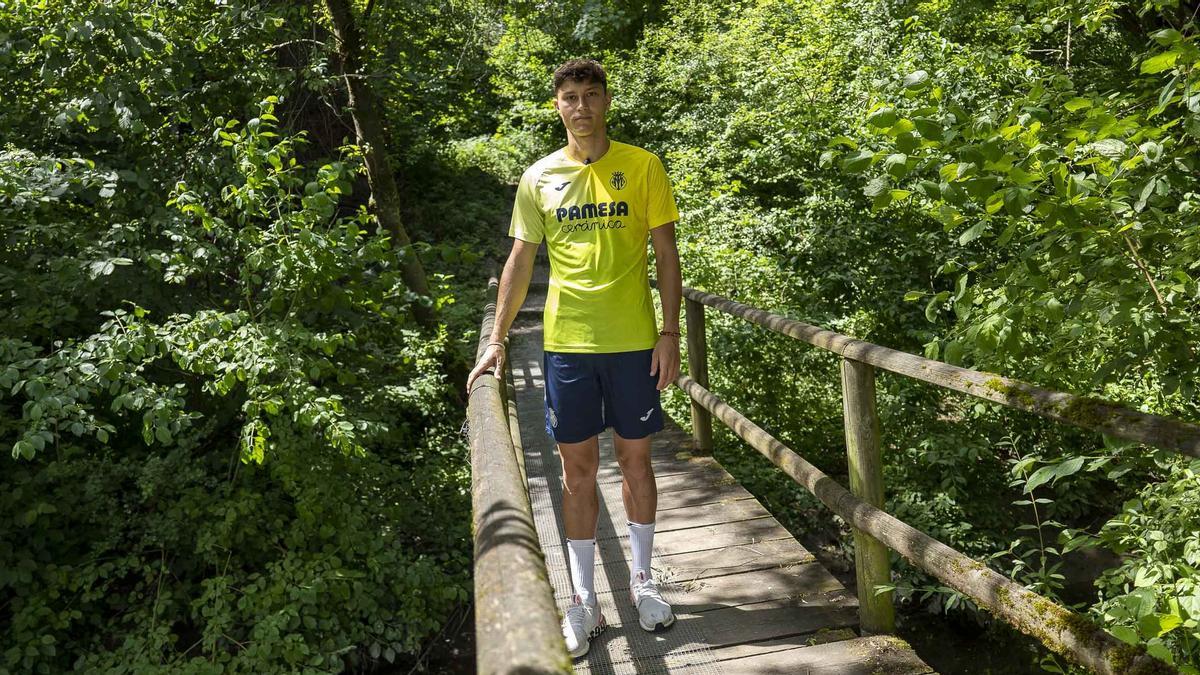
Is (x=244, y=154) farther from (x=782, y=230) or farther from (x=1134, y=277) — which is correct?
(x=782, y=230)

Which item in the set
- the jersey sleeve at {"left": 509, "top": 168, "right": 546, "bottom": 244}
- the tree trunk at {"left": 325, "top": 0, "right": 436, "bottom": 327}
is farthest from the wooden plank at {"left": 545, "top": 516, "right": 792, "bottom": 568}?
the tree trunk at {"left": 325, "top": 0, "right": 436, "bottom": 327}

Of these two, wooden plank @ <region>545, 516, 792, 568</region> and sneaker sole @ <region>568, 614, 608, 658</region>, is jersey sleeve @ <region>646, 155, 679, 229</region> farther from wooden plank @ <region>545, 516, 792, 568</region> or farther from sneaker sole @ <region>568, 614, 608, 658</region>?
wooden plank @ <region>545, 516, 792, 568</region>

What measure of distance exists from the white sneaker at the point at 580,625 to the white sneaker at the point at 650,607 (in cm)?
17

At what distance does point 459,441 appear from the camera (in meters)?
7.87

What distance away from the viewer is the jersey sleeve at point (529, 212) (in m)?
2.95

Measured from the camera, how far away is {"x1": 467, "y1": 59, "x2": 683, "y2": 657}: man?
2895 millimetres

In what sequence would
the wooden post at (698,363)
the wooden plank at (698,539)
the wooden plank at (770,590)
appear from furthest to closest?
the wooden post at (698,363), the wooden plank at (698,539), the wooden plank at (770,590)

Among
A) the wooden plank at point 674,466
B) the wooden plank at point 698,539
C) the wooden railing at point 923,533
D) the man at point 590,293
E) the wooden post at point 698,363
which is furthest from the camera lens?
the wooden post at point 698,363

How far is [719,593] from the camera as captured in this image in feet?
11.5

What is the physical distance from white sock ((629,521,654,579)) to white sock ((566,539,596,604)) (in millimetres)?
200

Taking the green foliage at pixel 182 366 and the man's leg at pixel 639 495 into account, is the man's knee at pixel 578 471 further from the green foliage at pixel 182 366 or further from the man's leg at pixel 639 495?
the green foliage at pixel 182 366

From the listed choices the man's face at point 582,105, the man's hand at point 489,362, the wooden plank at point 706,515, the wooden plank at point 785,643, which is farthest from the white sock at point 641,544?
the man's face at point 582,105

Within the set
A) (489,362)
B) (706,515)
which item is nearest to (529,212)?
(489,362)

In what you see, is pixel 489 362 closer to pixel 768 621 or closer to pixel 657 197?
pixel 657 197
